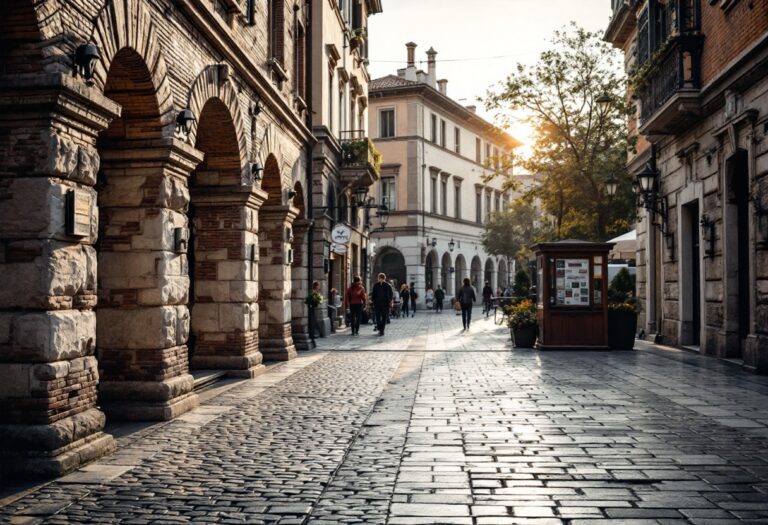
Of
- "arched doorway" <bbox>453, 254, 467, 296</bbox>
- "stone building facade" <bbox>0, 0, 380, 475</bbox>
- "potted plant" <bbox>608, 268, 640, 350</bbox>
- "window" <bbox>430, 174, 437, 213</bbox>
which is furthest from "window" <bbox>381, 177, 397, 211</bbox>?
"stone building facade" <bbox>0, 0, 380, 475</bbox>

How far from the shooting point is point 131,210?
30.4ft

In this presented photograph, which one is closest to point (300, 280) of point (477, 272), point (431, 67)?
point (431, 67)

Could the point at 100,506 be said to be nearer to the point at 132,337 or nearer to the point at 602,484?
the point at 602,484

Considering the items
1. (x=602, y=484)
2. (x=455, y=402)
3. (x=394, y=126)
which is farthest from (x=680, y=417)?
(x=394, y=126)

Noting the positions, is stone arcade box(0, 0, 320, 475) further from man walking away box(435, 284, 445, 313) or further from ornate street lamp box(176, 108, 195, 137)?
man walking away box(435, 284, 445, 313)

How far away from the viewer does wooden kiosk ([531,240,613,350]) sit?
58.9ft

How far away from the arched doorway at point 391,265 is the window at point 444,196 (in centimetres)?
472

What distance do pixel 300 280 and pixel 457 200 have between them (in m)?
36.7

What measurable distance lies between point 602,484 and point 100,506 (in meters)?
3.42

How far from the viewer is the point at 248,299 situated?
13.1m

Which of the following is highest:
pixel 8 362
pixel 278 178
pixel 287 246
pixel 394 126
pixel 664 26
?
pixel 394 126

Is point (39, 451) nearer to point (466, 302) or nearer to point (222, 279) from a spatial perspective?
point (222, 279)

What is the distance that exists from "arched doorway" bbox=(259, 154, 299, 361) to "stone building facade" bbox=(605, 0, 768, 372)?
318 inches

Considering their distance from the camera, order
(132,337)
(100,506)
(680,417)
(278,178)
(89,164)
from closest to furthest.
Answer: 1. (100,506)
2. (89,164)
3. (680,417)
4. (132,337)
5. (278,178)
